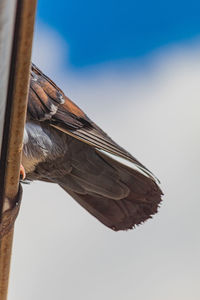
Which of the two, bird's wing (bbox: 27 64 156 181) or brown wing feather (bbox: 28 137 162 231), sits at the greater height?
bird's wing (bbox: 27 64 156 181)

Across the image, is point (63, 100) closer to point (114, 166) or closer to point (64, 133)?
point (64, 133)

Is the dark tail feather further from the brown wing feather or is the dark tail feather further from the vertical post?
the vertical post

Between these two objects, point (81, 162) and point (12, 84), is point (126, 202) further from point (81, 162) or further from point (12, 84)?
point (12, 84)

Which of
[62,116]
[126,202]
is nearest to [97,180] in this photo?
[126,202]

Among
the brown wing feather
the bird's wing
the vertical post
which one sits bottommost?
the brown wing feather

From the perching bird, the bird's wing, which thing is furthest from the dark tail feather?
the bird's wing
